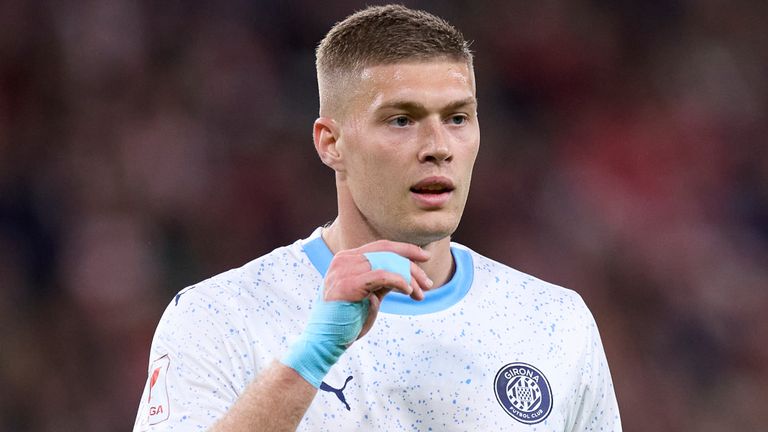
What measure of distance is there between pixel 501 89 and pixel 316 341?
4733mm

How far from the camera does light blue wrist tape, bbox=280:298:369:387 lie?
2.59m

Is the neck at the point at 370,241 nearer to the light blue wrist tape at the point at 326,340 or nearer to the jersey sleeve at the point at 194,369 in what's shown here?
the jersey sleeve at the point at 194,369

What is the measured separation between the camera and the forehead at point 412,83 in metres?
2.99

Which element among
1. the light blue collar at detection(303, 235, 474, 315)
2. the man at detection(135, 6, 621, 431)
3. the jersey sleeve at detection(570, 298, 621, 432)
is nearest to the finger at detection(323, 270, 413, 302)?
the man at detection(135, 6, 621, 431)

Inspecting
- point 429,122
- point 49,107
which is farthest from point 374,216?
point 49,107

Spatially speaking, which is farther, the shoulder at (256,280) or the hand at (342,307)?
the shoulder at (256,280)

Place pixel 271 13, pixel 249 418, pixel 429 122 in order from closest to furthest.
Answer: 1. pixel 249 418
2. pixel 429 122
3. pixel 271 13

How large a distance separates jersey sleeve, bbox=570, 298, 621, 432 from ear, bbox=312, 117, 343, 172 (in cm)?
89

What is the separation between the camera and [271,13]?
22.9 feet

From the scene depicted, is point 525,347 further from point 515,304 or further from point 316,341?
point 316,341

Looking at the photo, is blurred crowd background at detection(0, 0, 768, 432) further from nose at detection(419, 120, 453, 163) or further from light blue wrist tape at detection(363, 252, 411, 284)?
light blue wrist tape at detection(363, 252, 411, 284)

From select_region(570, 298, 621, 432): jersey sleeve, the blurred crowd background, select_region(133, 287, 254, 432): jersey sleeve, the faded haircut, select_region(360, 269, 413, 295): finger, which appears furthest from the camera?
the blurred crowd background

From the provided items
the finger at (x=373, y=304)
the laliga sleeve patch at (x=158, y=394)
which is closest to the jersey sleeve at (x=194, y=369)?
the laliga sleeve patch at (x=158, y=394)

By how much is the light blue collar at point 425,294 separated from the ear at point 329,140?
24 cm
